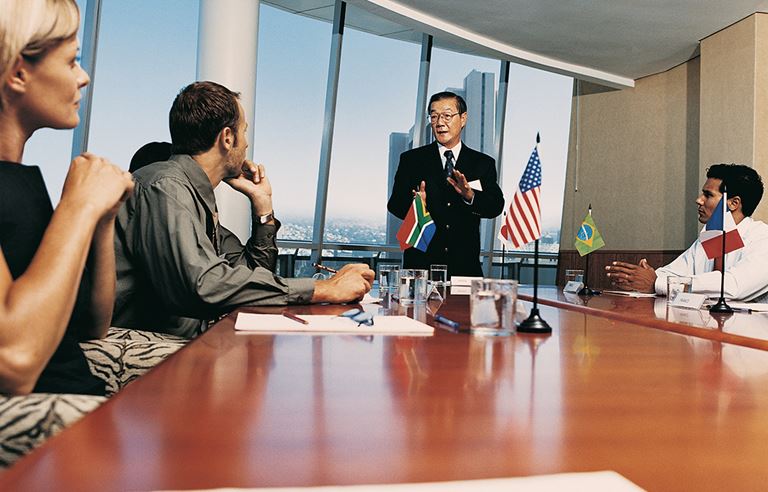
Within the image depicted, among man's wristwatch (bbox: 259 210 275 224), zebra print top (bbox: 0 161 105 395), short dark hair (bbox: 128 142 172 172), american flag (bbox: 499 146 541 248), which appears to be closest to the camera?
zebra print top (bbox: 0 161 105 395)

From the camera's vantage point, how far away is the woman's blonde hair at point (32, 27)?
1.00m

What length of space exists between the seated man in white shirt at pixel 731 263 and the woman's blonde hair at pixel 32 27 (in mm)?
2358

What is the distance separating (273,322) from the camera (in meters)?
1.56

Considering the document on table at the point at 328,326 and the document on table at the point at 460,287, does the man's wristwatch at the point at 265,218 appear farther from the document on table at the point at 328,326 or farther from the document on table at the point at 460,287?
the document on table at the point at 328,326

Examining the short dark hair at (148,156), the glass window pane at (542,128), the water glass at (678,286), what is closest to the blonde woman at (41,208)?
the short dark hair at (148,156)

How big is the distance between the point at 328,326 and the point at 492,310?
1.14 ft

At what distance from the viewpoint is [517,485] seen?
50cm

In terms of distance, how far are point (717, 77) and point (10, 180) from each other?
7.40m

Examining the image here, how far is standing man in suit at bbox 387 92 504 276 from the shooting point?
4070 mm

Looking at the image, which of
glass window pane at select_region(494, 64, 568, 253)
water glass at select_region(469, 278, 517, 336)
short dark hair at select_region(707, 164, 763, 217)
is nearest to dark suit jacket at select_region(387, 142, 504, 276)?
short dark hair at select_region(707, 164, 763, 217)

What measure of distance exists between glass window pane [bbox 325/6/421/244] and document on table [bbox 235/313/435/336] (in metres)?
5.91

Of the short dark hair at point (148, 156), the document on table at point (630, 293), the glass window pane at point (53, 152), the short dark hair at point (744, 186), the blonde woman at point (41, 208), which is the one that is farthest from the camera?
the glass window pane at point (53, 152)

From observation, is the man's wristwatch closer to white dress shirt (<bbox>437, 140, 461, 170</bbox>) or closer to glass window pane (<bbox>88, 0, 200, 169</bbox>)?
white dress shirt (<bbox>437, 140, 461, 170</bbox>)

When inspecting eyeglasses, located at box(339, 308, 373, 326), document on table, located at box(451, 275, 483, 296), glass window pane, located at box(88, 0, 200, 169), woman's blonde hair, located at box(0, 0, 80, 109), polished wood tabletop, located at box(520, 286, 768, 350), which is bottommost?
eyeglasses, located at box(339, 308, 373, 326)
